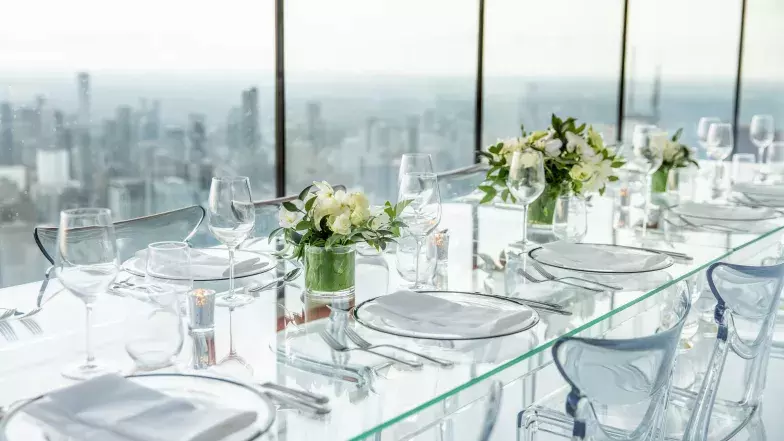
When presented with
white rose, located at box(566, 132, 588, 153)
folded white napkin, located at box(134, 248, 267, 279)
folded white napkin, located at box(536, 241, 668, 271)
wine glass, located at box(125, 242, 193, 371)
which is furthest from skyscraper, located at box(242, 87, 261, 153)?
wine glass, located at box(125, 242, 193, 371)

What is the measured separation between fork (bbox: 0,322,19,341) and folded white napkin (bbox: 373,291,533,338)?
0.61 metres

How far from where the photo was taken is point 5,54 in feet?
10.5

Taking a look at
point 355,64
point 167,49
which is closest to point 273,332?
point 167,49

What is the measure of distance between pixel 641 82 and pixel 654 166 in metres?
3.51

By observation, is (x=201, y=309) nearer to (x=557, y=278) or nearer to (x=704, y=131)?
(x=557, y=278)

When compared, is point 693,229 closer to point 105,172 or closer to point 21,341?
point 21,341

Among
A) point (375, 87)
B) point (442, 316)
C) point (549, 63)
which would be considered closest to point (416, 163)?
point (442, 316)

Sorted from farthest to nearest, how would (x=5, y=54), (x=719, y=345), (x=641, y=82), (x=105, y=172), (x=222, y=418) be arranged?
(x=641, y=82) → (x=105, y=172) → (x=5, y=54) → (x=719, y=345) → (x=222, y=418)

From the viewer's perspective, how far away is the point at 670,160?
3.05m

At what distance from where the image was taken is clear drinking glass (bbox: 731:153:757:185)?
3.57m

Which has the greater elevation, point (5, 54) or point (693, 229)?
point (5, 54)

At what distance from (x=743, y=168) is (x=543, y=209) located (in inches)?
64.4

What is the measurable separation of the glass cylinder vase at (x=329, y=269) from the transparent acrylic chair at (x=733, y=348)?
79cm

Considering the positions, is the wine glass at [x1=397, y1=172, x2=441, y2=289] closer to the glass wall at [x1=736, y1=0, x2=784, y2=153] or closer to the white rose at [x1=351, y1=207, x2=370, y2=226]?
the white rose at [x1=351, y1=207, x2=370, y2=226]
